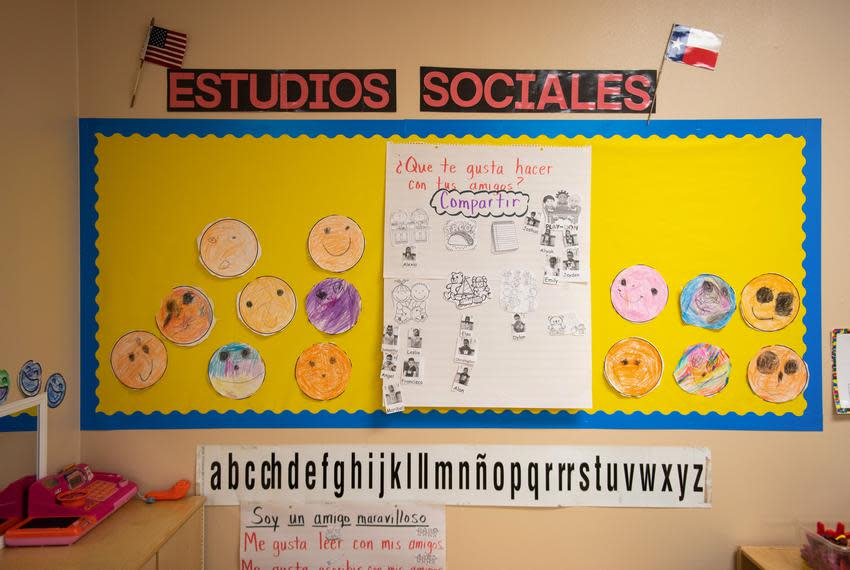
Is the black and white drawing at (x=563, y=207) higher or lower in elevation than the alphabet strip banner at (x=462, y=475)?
higher

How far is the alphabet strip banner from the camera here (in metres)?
1.89

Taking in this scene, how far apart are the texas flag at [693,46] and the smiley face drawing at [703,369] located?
3.57 feet

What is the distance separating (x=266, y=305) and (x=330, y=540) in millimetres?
922

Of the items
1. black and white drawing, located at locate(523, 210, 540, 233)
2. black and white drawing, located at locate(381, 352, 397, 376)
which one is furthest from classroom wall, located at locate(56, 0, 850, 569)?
black and white drawing, located at locate(523, 210, 540, 233)

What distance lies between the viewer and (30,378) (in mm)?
1664

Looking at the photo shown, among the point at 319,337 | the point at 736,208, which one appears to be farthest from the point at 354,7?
the point at 736,208

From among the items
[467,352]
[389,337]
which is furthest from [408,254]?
[467,352]

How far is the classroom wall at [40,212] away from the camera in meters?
1.60

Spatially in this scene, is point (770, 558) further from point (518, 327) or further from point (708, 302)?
point (518, 327)

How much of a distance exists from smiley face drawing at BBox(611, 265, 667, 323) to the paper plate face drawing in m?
1.37

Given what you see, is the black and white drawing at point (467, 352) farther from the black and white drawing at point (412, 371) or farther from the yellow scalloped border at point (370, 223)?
the yellow scalloped border at point (370, 223)

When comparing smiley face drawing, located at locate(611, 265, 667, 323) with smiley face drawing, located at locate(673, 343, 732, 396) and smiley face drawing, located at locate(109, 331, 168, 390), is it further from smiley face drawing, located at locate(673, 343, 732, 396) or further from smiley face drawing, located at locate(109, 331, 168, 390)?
smiley face drawing, located at locate(109, 331, 168, 390)

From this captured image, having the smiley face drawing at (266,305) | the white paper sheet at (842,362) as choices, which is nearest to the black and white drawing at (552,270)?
the smiley face drawing at (266,305)

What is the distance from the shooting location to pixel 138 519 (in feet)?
5.55
